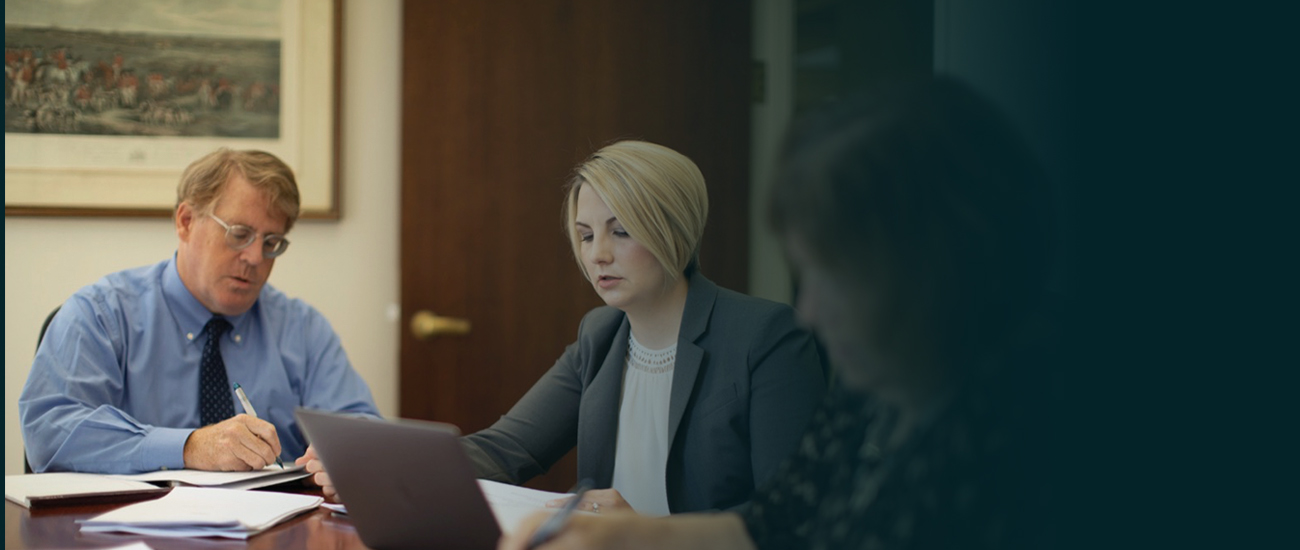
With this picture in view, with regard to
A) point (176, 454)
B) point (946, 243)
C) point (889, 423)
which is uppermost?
point (946, 243)

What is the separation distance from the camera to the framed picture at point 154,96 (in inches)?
92.7

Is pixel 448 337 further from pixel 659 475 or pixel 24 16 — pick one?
pixel 24 16

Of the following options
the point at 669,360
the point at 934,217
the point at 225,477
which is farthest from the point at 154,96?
the point at 934,217

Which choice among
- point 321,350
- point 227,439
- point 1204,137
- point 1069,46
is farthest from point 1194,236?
point 321,350

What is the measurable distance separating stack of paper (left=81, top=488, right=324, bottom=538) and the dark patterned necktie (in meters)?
0.49

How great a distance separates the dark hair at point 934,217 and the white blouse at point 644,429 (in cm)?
73

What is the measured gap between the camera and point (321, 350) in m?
1.97

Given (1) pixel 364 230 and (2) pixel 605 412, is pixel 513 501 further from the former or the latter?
(1) pixel 364 230

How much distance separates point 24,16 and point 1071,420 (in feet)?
8.47

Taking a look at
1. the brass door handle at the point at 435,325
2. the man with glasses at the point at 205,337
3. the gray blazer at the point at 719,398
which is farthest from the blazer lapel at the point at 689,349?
the brass door handle at the point at 435,325

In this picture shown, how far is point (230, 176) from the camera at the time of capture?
1.83 metres

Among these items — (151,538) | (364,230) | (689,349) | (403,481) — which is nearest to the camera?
(403,481)

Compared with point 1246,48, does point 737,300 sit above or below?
below

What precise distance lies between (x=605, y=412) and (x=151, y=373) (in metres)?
0.89
